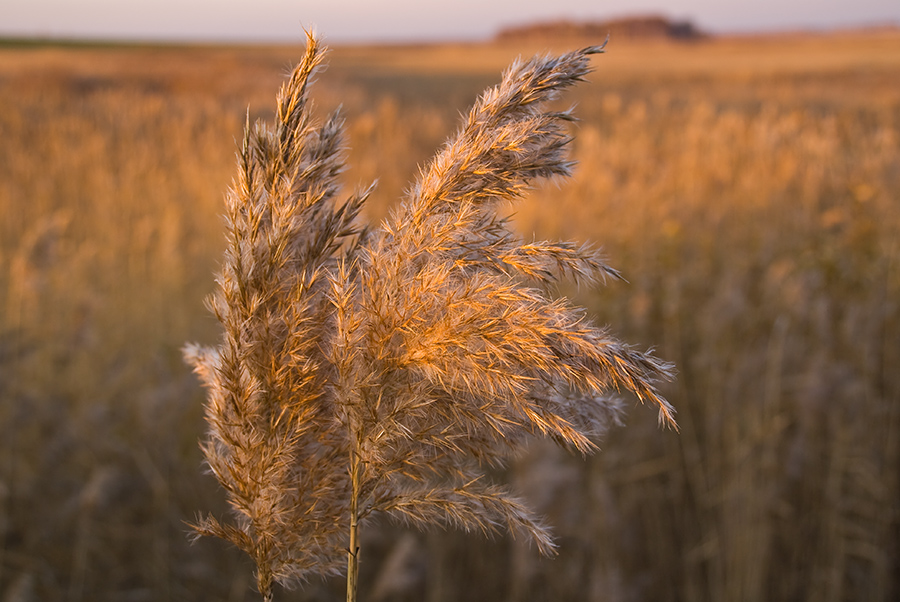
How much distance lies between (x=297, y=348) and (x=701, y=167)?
19.7ft

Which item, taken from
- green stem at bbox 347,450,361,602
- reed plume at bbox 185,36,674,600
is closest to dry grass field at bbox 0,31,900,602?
reed plume at bbox 185,36,674,600

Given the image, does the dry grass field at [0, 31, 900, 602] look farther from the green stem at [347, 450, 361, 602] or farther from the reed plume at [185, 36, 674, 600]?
the green stem at [347, 450, 361, 602]

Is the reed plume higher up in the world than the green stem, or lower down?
higher up

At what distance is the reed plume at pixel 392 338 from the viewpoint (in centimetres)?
71

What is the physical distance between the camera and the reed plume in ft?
2.31

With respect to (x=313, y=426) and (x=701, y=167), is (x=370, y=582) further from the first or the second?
(x=701, y=167)

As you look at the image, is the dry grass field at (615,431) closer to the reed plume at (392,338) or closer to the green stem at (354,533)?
the reed plume at (392,338)

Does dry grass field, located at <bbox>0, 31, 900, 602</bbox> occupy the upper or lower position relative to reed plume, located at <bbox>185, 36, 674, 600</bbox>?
lower

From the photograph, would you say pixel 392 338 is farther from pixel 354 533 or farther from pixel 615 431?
pixel 615 431

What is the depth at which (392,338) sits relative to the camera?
0.75 meters

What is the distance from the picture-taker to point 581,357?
2.21 ft

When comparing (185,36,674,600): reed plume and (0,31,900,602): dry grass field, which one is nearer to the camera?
(185,36,674,600): reed plume

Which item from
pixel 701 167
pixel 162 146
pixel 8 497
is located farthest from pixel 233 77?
pixel 8 497

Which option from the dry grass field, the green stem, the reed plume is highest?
the reed plume
